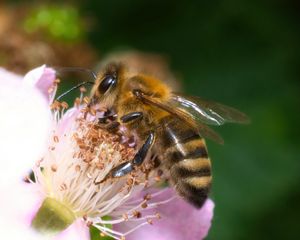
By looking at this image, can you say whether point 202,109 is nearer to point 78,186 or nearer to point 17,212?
point 78,186

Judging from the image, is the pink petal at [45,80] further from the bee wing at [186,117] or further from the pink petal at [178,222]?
the pink petal at [178,222]

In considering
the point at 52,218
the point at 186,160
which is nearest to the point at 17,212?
the point at 52,218

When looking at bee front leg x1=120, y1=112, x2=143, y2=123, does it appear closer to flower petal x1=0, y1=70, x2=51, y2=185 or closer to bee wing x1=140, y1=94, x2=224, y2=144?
bee wing x1=140, y1=94, x2=224, y2=144

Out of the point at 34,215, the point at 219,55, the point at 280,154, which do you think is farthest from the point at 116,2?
the point at 34,215

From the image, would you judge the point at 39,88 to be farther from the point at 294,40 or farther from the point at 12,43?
the point at 294,40

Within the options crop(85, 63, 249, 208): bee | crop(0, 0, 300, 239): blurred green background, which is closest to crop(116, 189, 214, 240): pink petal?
crop(85, 63, 249, 208): bee

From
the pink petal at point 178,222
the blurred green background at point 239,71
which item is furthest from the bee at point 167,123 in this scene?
the blurred green background at point 239,71

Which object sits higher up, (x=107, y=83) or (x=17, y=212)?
(x=107, y=83)
